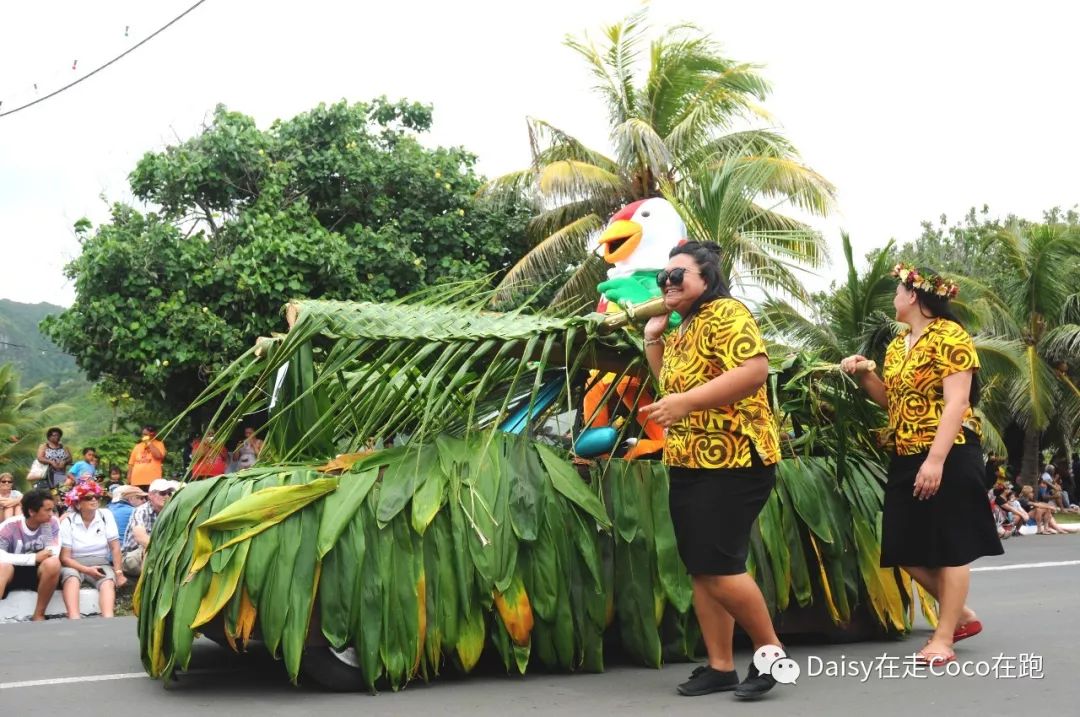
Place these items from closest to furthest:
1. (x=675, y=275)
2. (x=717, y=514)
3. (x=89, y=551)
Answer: (x=717, y=514) < (x=675, y=275) < (x=89, y=551)

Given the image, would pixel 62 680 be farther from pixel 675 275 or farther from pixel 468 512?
pixel 675 275

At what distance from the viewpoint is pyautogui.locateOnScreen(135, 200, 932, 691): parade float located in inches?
174

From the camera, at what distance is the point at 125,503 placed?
1042 cm

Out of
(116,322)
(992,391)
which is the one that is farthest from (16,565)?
(992,391)

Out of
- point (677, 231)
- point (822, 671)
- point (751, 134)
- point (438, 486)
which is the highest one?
point (751, 134)

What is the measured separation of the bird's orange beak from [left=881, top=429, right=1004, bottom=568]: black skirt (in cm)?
317

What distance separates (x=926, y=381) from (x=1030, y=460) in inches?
821

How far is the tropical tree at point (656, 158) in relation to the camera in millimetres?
17656

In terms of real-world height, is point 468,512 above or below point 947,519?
above

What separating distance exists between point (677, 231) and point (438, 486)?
12.5ft

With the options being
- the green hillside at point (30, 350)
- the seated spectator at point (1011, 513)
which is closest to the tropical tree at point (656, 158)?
the seated spectator at point (1011, 513)

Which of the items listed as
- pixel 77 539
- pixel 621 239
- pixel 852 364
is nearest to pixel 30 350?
pixel 77 539

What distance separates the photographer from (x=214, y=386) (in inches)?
187

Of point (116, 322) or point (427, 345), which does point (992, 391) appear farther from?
point (427, 345)
